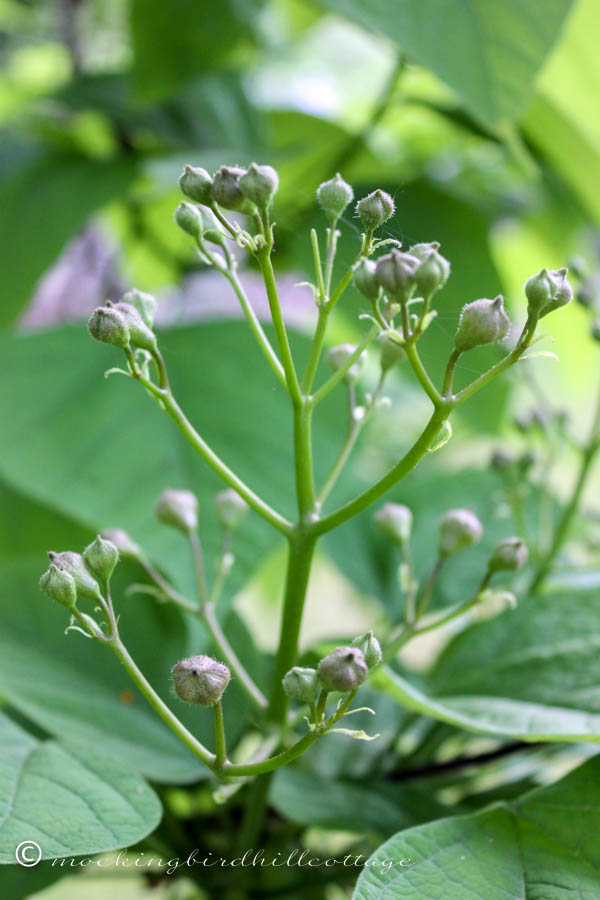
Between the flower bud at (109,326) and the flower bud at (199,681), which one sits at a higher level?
the flower bud at (109,326)

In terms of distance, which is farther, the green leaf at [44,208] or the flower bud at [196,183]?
the green leaf at [44,208]

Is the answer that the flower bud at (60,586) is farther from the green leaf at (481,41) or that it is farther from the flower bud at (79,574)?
the green leaf at (481,41)

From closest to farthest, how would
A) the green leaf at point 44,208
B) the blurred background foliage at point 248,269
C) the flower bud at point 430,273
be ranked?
the flower bud at point 430,273, the blurred background foliage at point 248,269, the green leaf at point 44,208

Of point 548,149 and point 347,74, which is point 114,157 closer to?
point 548,149

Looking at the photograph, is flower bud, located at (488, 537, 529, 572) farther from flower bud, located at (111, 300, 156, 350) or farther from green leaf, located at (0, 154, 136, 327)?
green leaf, located at (0, 154, 136, 327)

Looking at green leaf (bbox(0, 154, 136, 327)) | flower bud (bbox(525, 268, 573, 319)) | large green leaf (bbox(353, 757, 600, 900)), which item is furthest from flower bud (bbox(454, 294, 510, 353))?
green leaf (bbox(0, 154, 136, 327))

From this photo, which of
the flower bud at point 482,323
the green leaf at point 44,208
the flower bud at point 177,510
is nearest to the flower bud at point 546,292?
the flower bud at point 482,323
